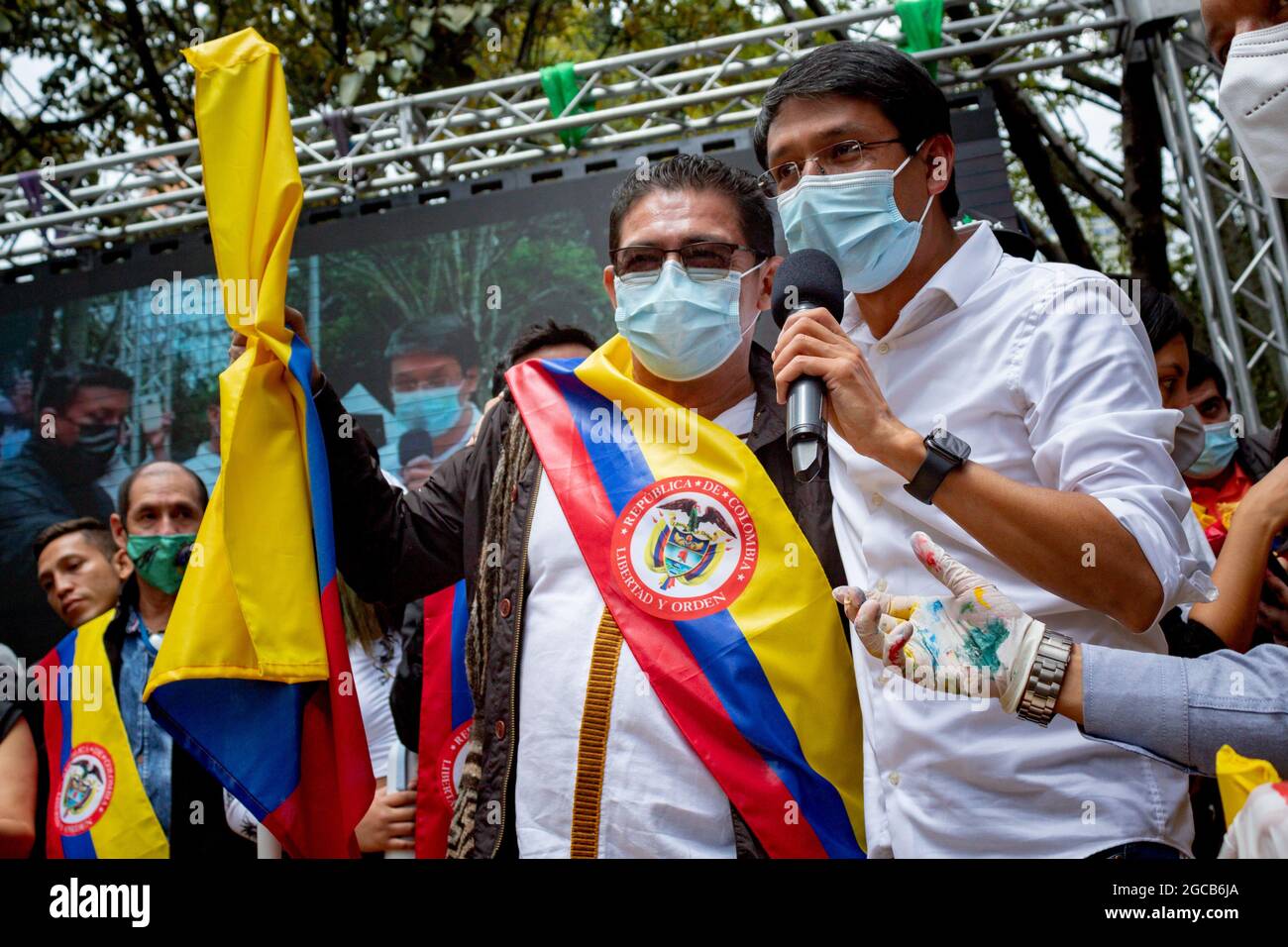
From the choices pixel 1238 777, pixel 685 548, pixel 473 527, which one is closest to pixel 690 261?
pixel 685 548

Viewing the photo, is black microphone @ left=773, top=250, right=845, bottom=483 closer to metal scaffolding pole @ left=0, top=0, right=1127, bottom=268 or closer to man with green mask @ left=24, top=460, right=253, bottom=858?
man with green mask @ left=24, top=460, right=253, bottom=858

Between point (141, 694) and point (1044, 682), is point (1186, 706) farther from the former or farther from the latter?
point (141, 694)

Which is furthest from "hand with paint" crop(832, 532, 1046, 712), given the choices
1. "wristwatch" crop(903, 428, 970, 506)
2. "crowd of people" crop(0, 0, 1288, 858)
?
"wristwatch" crop(903, 428, 970, 506)

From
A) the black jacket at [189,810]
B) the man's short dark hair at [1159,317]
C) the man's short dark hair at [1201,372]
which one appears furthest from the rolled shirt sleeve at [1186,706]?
the black jacket at [189,810]

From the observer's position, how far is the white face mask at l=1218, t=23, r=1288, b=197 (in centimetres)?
209

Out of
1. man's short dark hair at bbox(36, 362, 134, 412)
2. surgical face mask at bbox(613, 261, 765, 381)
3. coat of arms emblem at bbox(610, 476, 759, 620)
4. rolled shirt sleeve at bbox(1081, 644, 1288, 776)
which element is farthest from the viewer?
man's short dark hair at bbox(36, 362, 134, 412)

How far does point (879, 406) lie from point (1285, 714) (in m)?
0.69

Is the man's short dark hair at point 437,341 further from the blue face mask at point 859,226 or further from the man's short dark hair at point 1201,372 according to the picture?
the blue face mask at point 859,226

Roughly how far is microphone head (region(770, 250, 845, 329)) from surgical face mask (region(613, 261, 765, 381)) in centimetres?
41

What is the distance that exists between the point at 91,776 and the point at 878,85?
296 cm
